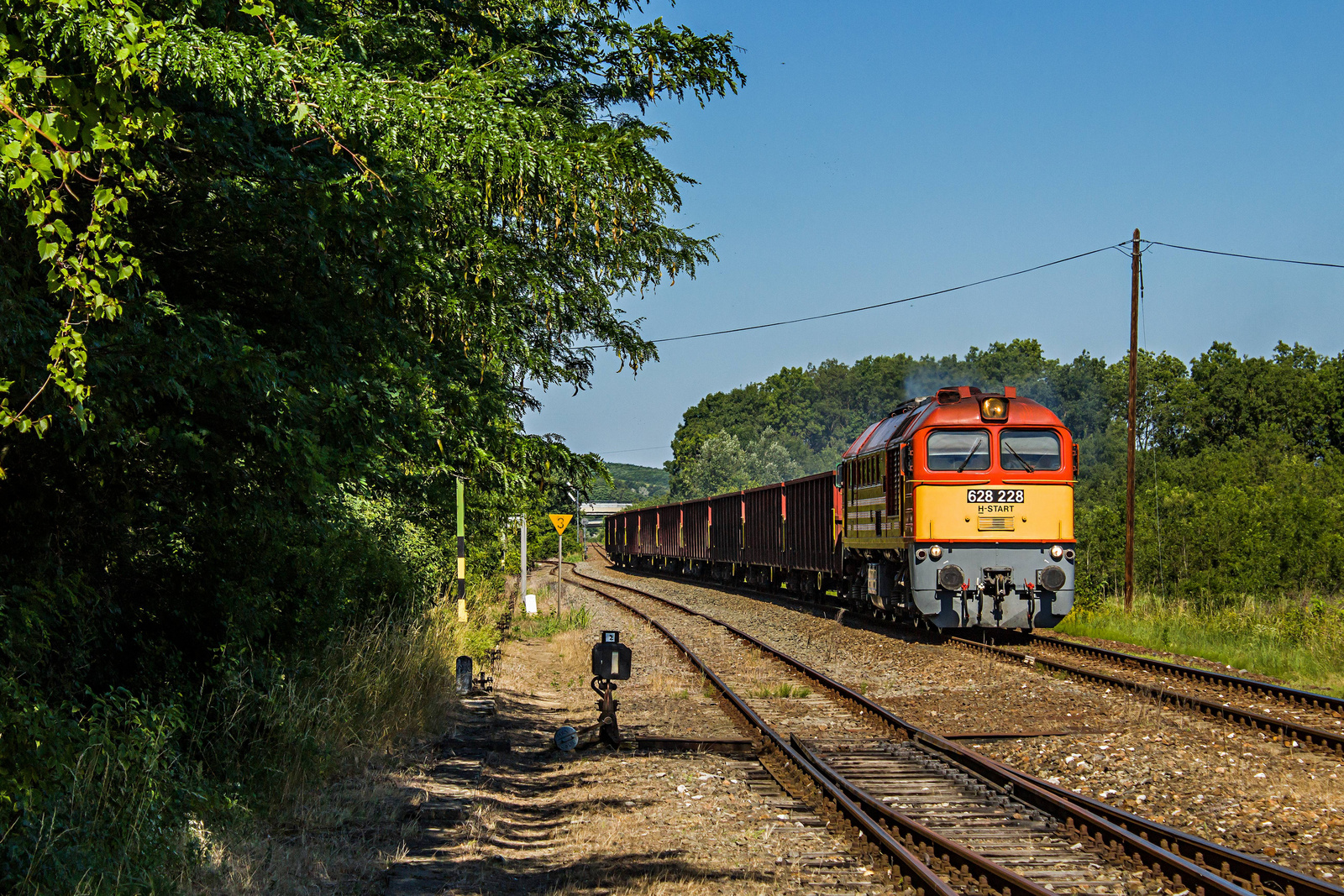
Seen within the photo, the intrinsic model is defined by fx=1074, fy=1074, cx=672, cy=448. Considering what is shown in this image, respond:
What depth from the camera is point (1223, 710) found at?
10664 millimetres

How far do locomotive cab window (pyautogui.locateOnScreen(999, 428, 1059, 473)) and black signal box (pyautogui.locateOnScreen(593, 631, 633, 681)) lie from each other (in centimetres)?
848

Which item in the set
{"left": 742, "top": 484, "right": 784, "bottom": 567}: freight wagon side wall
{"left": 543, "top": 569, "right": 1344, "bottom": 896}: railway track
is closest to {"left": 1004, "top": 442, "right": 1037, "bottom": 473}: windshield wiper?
{"left": 543, "top": 569, "right": 1344, "bottom": 896}: railway track

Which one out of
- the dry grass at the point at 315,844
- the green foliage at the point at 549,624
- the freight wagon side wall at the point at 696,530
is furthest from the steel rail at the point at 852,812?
the freight wagon side wall at the point at 696,530

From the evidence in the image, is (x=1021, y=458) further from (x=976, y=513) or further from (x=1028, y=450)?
(x=976, y=513)

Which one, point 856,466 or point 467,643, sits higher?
point 856,466

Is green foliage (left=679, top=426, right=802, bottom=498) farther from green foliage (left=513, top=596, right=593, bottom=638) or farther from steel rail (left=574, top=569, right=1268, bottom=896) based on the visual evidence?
steel rail (left=574, top=569, right=1268, bottom=896)

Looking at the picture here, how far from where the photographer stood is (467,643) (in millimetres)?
16406

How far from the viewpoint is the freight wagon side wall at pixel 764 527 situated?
28.7 m

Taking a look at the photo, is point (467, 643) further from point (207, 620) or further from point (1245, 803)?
point (1245, 803)

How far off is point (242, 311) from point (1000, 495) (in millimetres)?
12644

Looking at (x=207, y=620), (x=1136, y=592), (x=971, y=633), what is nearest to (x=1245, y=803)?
(x=207, y=620)

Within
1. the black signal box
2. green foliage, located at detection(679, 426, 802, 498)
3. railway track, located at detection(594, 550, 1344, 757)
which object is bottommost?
railway track, located at detection(594, 550, 1344, 757)

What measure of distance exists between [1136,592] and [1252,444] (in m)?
51.6

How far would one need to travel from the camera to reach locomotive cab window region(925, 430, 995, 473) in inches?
657
